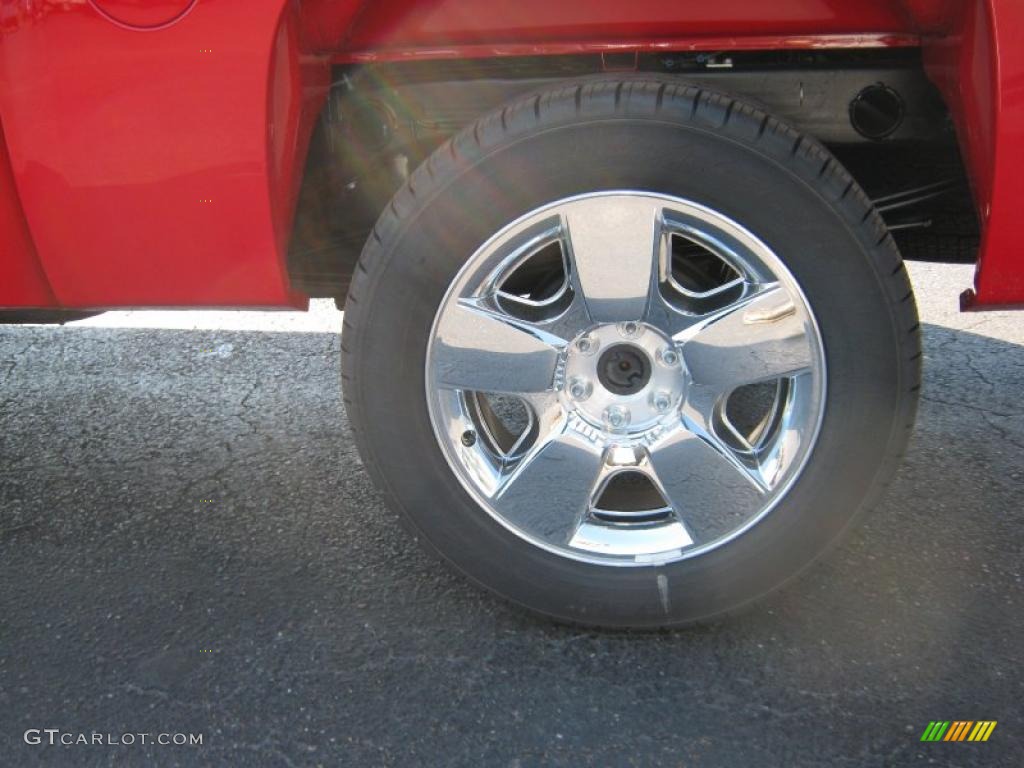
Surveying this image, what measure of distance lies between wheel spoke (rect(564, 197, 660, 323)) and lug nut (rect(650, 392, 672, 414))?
0.53 ft

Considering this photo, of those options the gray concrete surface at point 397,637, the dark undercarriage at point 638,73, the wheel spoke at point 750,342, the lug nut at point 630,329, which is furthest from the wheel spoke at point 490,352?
the gray concrete surface at point 397,637

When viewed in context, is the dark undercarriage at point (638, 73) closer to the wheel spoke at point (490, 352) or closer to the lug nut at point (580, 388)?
the wheel spoke at point (490, 352)

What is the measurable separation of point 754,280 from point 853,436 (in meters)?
0.34

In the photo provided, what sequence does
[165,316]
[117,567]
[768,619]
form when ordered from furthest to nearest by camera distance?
[165,316]
[117,567]
[768,619]

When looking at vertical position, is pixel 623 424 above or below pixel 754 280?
below

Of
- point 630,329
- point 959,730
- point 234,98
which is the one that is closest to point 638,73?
point 630,329

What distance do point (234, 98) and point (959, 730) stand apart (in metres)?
1.68

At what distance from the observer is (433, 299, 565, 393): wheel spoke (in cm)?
190

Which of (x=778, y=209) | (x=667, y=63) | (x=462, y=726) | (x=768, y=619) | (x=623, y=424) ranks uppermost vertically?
(x=667, y=63)

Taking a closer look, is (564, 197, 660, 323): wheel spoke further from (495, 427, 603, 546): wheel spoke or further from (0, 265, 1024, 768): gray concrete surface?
(0, 265, 1024, 768): gray concrete surface

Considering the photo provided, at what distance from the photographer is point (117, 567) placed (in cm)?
233

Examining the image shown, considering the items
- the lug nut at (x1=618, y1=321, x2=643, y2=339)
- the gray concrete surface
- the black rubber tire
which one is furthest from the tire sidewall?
the lug nut at (x1=618, y1=321, x2=643, y2=339)

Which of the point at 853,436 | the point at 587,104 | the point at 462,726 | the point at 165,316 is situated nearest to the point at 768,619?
the point at 853,436

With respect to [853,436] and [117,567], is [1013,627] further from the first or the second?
[117,567]
